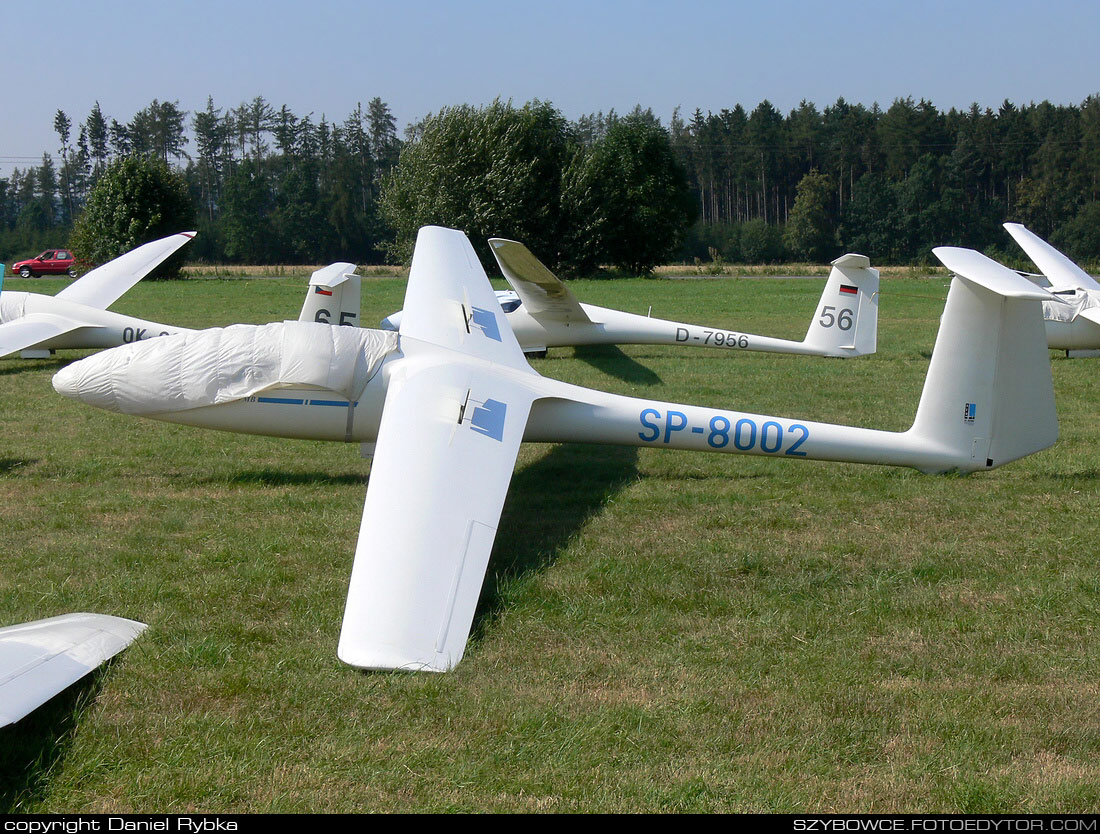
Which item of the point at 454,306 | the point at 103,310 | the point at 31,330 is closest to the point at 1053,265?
the point at 454,306

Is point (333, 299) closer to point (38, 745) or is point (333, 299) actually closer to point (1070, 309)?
point (38, 745)

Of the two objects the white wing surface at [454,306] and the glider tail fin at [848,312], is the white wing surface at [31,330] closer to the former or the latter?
the white wing surface at [454,306]

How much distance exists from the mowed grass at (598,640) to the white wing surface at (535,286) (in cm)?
526

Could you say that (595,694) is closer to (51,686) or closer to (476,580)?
(476,580)

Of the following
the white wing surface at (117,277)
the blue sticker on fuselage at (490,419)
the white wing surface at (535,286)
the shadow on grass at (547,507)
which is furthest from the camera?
the white wing surface at (117,277)

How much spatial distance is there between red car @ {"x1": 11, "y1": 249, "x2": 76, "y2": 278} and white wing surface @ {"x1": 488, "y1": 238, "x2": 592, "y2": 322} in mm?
38442

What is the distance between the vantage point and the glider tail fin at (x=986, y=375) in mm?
7082

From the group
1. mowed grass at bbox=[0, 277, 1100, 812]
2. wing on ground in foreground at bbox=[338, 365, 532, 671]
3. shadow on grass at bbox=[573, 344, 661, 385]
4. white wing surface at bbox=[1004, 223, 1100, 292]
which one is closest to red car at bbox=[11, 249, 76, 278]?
shadow on grass at bbox=[573, 344, 661, 385]

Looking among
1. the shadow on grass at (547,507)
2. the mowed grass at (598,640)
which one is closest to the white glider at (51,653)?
the mowed grass at (598,640)

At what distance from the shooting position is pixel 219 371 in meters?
7.89

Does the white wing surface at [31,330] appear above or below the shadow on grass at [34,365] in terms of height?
above

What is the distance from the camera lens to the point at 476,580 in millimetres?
4863
